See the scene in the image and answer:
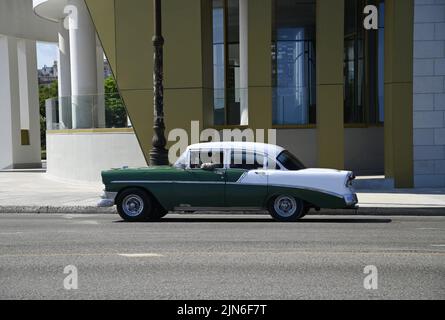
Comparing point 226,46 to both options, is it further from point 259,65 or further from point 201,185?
point 201,185

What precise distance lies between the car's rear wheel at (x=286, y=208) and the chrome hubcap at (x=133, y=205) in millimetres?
2726

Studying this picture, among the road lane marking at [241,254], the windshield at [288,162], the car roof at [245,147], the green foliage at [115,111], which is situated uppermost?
the green foliage at [115,111]

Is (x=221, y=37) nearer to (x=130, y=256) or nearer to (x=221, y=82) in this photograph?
(x=221, y=82)

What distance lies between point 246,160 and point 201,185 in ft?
3.50

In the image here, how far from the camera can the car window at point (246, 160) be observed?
44.3 feet

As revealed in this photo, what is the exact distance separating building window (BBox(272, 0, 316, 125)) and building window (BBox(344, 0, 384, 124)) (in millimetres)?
1517

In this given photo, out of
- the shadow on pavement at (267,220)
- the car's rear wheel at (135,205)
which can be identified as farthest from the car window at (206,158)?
the shadow on pavement at (267,220)

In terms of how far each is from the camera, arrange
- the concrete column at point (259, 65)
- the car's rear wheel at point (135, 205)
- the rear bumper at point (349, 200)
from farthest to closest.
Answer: the concrete column at point (259, 65)
the car's rear wheel at point (135, 205)
the rear bumper at point (349, 200)

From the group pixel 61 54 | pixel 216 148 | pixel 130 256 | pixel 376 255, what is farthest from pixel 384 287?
pixel 61 54

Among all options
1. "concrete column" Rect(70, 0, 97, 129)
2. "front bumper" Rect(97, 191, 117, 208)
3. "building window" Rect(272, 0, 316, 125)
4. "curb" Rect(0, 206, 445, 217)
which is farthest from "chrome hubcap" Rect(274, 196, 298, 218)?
"concrete column" Rect(70, 0, 97, 129)

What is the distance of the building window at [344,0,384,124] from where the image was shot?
82.9 feet

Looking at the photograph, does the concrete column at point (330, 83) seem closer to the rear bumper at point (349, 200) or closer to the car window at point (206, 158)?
the rear bumper at point (349, 200)

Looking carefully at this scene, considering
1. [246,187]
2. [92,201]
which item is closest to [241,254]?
[246,187]

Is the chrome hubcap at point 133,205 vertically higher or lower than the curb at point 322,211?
higher
